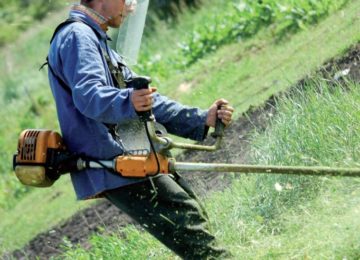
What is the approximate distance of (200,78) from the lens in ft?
50.5

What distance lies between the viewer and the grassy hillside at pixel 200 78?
478 inches

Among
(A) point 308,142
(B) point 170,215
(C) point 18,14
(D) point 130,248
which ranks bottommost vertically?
(C) point 18,14

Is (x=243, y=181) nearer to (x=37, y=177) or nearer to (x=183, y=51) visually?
(x=37, y=177)

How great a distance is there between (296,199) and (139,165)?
5.25 feet

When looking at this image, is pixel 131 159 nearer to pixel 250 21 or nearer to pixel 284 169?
pixel 284 169

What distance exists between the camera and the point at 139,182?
20.8 feet

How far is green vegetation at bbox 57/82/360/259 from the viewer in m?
6.39

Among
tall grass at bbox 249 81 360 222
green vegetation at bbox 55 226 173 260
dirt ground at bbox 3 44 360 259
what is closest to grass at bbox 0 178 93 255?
dirt ground at bbox 3 44 360 259

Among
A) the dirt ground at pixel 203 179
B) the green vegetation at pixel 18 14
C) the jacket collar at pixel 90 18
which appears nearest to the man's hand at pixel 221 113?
the jacket collar at pixel 90 18

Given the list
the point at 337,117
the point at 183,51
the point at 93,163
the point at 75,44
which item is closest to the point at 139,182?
the point at 93,163

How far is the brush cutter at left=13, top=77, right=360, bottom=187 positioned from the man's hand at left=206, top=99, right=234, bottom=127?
41mm

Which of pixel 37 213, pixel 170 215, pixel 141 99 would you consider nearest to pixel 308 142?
pixel 170 215

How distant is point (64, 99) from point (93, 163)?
401 mm

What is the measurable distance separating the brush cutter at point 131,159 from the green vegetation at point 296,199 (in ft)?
1.96
